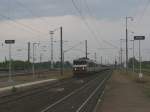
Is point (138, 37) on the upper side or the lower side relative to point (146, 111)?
upper

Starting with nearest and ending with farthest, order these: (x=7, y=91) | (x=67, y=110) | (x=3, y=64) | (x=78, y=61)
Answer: (x=67, y=110), (x=7, y=91), (x=78, y=61), (x=3, y=64)

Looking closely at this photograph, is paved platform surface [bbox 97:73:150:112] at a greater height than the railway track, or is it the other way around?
paved platform surface [bbox 97:73:150:112]

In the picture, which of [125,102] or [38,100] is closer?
[125,102]

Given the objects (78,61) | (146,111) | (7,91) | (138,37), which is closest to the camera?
(146,111)

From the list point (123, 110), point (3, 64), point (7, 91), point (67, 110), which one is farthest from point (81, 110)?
point (3, 64)

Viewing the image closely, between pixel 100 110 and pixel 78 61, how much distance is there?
197ft

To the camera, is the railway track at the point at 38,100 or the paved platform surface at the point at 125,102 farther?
the railway track at the point at 38,100

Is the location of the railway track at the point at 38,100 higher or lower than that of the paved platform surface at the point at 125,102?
lower

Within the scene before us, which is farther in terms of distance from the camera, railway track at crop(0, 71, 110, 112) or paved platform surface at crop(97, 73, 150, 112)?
railway track at crop(0, 71, 110, 112)

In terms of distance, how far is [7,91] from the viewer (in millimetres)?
39000

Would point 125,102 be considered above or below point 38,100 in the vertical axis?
above

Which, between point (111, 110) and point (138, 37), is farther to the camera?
point (138, 37)

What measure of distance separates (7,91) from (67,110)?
19.0 metres

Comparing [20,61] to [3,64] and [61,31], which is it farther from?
[61,31]
